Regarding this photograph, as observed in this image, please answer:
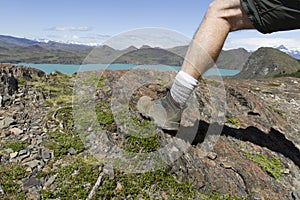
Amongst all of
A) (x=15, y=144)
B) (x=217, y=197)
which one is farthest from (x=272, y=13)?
(x=15, y=144)

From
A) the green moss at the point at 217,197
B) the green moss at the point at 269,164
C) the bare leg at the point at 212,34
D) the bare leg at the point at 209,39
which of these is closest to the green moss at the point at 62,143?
the bare leg at the point at 209,39

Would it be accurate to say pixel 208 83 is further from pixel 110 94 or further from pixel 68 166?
pixel 68 166

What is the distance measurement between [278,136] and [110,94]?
4695mm

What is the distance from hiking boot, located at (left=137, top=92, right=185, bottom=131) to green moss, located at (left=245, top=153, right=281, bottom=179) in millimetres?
1968

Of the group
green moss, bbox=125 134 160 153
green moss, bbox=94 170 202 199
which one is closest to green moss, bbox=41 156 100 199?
green moss, bbox=94 170 202 199

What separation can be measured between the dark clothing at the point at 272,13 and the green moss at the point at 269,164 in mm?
2878

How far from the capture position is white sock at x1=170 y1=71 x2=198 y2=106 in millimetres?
3742

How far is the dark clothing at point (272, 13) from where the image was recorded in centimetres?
318

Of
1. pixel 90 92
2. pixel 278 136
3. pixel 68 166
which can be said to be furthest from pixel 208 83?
pixel 68 166

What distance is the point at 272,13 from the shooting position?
10.5 ft

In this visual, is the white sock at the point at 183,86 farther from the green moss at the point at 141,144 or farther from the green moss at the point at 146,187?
the green moss at the point at 146,187

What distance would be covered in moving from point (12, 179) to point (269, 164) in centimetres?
495

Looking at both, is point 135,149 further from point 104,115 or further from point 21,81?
point 21,81

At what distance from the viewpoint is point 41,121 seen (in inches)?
231
